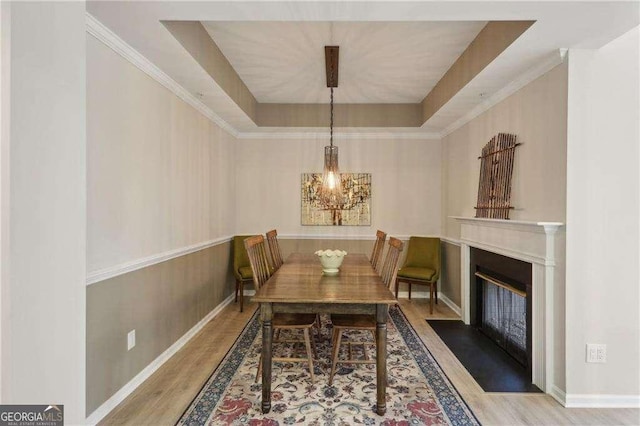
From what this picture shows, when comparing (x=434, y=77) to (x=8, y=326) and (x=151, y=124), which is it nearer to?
(x=151, y=124)

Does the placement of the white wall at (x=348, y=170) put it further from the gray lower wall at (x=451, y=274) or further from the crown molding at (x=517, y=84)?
the crown molding at (x=517, y=84)

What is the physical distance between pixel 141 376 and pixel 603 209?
351cm

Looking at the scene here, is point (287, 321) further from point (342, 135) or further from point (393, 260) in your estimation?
point (342, 135)

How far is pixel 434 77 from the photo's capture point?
3775mm

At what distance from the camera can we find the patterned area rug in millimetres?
2090

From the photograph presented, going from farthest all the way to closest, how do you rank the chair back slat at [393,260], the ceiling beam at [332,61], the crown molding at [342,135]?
the crown molding at [342,135] → the ceiling beam at [332,61] → the chair back slat at [393,260]

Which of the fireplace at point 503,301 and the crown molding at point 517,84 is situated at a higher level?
the crown molding at point 517,84

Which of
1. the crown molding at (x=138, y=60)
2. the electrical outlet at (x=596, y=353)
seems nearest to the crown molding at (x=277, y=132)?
Answer: the crown molding at (x=138, y=60)

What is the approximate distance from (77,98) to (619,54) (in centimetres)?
315

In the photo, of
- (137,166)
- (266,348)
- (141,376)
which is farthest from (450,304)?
(137,166)

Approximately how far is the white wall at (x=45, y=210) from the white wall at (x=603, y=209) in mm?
2771

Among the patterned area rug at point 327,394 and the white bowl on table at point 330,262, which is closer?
the patterned area rug at point 327,394

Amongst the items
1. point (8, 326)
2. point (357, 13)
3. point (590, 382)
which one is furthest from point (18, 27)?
point (590, 382)

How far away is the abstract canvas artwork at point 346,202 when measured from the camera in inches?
198
